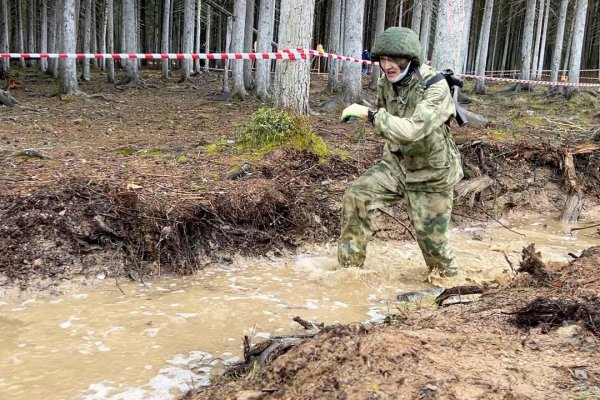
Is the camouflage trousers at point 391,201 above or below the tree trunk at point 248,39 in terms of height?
below

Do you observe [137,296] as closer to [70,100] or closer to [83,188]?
[83,188]

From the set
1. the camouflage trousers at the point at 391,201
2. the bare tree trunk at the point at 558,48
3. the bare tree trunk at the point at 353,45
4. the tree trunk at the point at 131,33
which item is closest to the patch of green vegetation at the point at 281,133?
the camouflage trousers at the point at 391,201

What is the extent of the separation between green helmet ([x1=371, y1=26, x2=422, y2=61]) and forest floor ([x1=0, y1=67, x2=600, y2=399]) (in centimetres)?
185

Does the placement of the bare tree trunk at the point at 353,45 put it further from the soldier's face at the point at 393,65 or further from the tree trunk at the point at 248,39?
the soldier's face at the point at 393,65

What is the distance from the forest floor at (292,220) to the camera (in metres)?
2.48

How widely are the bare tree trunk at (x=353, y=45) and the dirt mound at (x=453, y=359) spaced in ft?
34.1

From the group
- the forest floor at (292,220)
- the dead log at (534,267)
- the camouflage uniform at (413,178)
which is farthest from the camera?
the camouflage uniform at (413,178)

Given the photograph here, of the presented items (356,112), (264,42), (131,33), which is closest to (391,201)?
(356,112)

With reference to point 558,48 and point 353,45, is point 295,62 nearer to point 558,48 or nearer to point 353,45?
point 353,45

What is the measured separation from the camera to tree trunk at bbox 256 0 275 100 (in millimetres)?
14984

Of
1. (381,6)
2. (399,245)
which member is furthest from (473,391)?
(381,6)

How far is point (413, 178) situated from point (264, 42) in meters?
11.2

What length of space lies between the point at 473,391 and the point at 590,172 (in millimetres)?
7442

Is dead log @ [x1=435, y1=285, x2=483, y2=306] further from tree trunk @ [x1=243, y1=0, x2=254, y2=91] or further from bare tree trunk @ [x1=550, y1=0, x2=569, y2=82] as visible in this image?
bare tree trunk @ [x1=550, y1=0, x2=569, y2=82]
